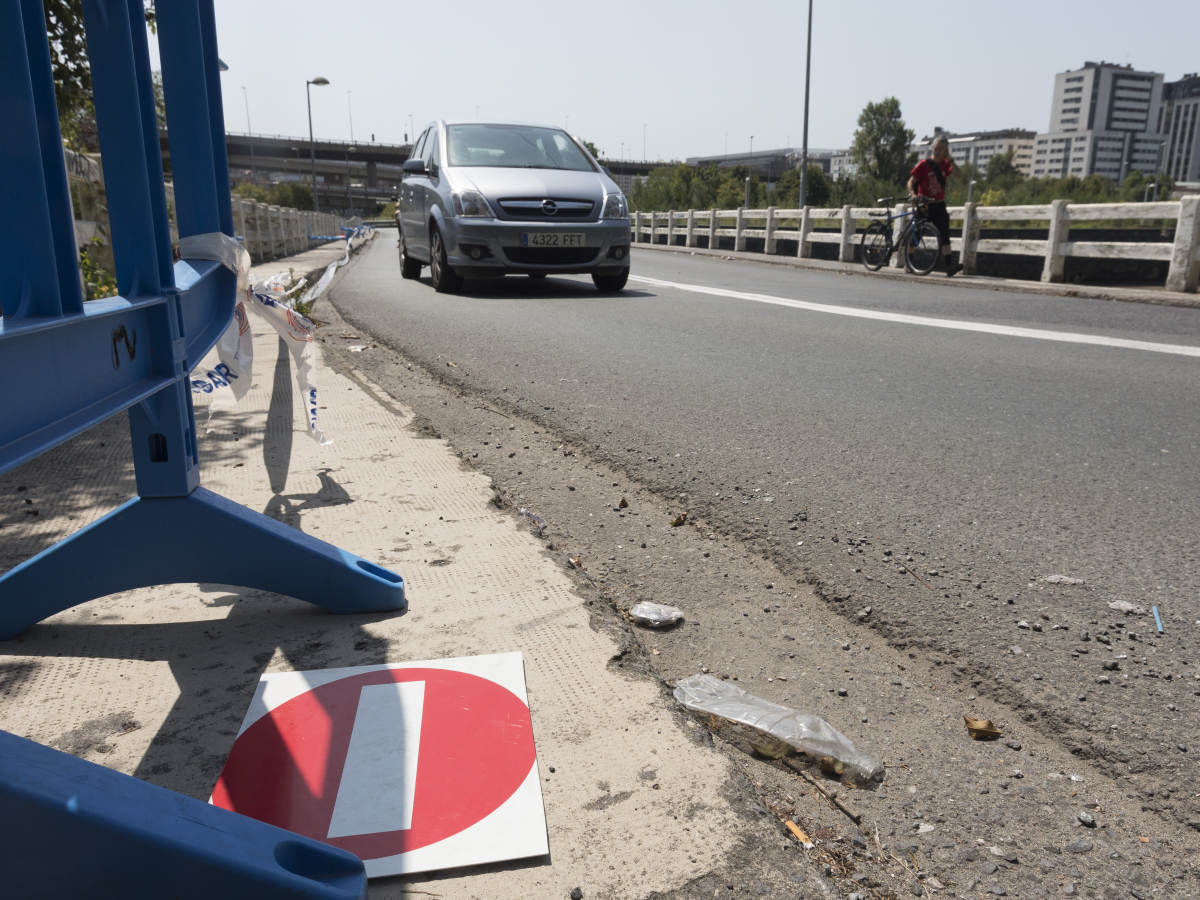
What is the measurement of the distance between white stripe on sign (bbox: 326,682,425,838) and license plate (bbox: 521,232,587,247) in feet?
24.8

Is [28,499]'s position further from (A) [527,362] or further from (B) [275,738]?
(A) [527,362]

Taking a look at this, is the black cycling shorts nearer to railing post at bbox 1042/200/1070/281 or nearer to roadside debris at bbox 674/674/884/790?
railing post at bbox 1042/200/1070/281

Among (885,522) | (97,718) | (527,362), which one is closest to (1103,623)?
(885,522)

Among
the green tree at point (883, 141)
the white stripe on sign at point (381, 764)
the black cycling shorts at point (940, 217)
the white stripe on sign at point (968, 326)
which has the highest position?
the green tree at point (883, 141)

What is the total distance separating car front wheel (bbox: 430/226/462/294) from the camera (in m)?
9.27

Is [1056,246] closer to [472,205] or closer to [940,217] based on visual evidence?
[940,217]

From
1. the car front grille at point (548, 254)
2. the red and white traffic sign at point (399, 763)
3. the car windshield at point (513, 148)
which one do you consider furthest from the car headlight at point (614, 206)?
the red and white traffic sign at point (399, 763)

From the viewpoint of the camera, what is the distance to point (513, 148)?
974 cm

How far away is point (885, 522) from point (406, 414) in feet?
7.38

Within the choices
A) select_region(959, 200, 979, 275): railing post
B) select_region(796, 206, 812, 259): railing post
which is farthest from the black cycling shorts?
select_region(796, 206, 812, 259): railing post

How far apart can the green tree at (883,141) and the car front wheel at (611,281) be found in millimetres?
99683

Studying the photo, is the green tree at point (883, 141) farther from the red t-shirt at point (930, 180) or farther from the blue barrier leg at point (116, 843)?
the blue barrier leg at point (116, 843)

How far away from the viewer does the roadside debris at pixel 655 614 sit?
6.96ft

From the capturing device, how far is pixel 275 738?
160 cm
